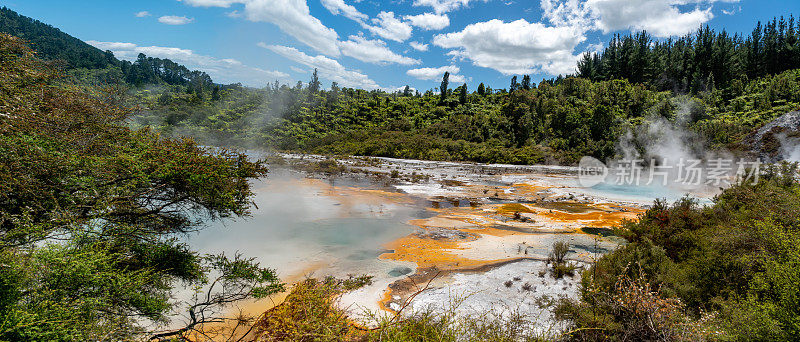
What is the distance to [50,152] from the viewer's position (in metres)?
3.71

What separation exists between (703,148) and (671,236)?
2848 centimetres

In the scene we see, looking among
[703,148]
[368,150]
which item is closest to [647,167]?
[703,148]

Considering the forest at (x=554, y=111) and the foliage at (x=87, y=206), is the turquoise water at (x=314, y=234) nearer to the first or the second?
the foliage at (x=87, y=206)

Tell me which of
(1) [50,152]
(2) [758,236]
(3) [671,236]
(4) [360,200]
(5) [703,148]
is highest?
(5) [703,148]

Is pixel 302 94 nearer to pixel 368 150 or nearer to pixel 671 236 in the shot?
pixel 368 150

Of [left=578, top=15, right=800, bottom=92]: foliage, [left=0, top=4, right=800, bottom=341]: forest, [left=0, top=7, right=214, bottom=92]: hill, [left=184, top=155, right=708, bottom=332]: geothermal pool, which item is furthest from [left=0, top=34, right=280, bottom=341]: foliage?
[left=0, top=7, right=214, bottom=92]: hill

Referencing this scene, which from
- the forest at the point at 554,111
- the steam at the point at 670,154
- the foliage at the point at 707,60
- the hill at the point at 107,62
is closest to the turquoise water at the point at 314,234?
the steam at the point at 670,154

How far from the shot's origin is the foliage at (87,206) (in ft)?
9.18

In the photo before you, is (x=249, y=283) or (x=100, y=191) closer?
(x=100, y=191)

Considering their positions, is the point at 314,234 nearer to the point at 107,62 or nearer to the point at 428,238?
the point at 428,238

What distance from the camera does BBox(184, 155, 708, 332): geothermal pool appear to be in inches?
258

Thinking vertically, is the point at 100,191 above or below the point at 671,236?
above

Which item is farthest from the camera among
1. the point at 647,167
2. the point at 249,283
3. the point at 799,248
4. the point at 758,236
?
the point at 647,167

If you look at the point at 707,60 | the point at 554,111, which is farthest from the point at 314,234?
the point at 707,60
